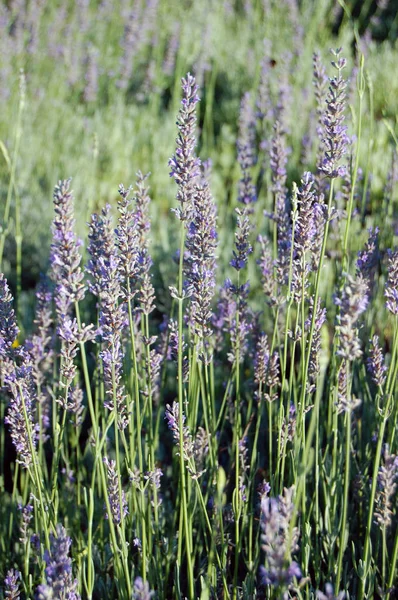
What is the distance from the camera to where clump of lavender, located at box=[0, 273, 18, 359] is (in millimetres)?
1423

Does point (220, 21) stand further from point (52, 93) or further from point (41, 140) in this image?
point (41, 140)

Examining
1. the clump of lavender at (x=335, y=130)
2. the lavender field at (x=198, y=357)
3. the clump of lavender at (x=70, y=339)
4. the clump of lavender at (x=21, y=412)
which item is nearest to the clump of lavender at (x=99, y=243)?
the lavender field at (x=198, y=357)

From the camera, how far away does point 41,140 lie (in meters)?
4.63

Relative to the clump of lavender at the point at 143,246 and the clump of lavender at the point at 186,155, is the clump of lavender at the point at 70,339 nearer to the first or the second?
the clump of lavender at the point at 143,246

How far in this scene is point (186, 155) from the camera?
1358mm

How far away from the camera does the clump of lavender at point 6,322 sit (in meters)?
1.42

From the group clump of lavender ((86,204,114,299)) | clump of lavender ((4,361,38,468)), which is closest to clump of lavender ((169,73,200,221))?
clump of lavender ((86,204,114,299))

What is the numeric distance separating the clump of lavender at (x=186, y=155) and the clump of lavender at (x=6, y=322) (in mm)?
410

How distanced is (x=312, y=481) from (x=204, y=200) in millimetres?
927

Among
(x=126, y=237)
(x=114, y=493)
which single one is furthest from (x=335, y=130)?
(x=114, y=493)

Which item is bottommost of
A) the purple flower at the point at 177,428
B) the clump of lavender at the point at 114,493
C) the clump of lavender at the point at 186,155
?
the clump of lavender at the point at 114,493

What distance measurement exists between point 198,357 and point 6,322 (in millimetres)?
538

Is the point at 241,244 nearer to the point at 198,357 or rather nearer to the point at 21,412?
the point at 198,357

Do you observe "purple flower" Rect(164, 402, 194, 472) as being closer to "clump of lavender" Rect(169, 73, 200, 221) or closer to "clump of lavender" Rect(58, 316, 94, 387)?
"clump of lavender" Rect(58, 316, 94, 387)
